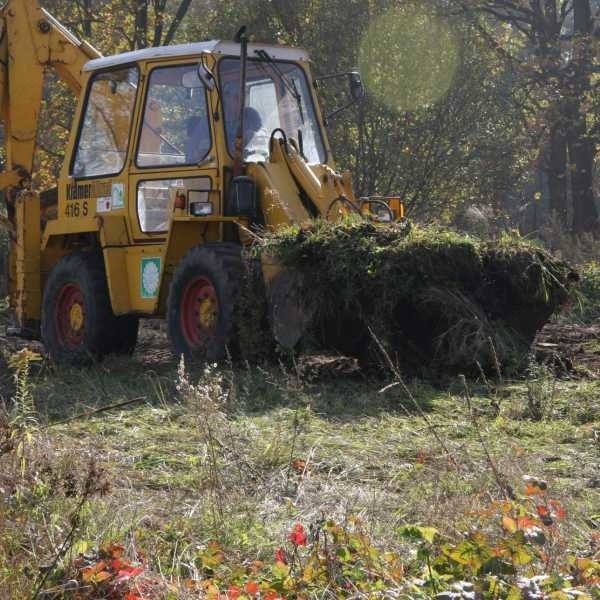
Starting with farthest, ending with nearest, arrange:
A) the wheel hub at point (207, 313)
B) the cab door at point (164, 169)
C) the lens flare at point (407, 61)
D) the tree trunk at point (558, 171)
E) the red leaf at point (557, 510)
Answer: the tree trunk at point (558, 171) < the lens flare at point (407, 61) < the cab door at point (164, 169) < the wheel hub at point (207, 313) < the red leaf at point (557, 510)

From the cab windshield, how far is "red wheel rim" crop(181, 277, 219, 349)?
1.17 meters

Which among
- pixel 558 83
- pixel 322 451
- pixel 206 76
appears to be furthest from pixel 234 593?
pixel 558 83

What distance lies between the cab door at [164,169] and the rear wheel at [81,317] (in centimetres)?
38

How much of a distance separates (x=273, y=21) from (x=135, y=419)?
13.7 meters

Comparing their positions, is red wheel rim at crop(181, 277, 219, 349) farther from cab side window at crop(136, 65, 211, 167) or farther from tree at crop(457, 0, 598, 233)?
tree at crop(457, 0, 598, 233)

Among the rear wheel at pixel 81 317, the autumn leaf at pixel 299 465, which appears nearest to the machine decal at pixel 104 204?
the rear wheel at pixel 81 317

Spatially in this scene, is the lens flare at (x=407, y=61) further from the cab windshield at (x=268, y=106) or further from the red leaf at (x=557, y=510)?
the red leaf at (x=557, y=510)

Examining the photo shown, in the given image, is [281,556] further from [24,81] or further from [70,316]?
[24,81]

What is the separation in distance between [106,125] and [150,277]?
1.73 meters

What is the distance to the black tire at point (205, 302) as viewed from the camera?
360 inches

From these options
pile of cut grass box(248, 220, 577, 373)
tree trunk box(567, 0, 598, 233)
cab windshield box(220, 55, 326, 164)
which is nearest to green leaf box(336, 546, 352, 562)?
pile of cut grass box(248, 220, 577, 373)

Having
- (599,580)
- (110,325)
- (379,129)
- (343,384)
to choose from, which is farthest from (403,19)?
(599,580)

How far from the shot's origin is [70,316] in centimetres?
1127

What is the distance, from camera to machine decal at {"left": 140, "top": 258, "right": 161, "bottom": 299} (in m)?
10.2
